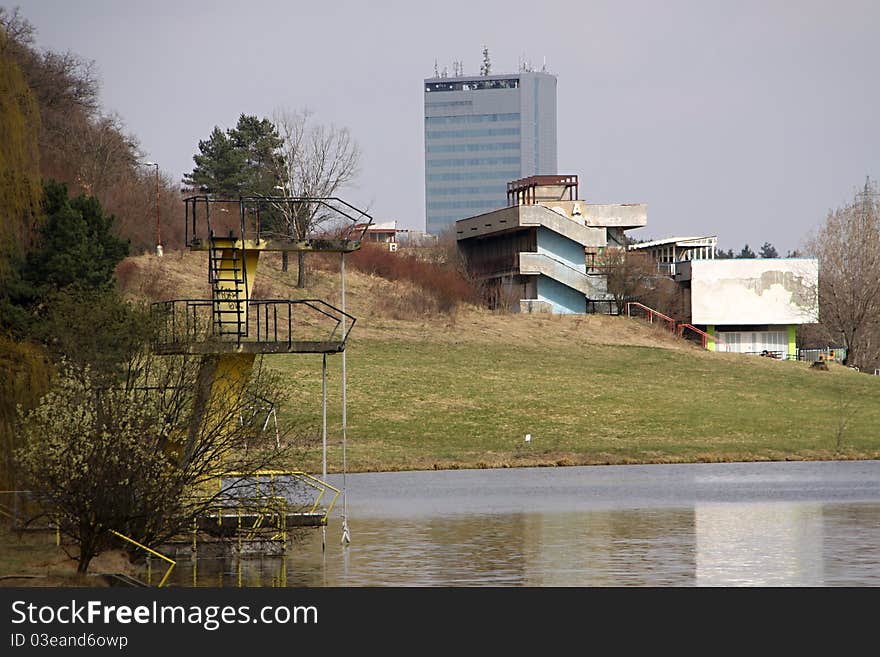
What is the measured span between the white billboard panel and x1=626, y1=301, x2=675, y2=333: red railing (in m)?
Result: 4.68

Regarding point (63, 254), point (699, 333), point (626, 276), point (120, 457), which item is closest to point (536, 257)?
point (626, 276)

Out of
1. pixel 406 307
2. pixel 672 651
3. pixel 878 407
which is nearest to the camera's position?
pixel 672 651

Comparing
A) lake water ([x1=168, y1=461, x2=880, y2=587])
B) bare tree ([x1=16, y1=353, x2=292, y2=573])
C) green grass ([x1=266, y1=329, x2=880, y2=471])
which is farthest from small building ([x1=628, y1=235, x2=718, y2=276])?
bare tree ([x1=16, y1=353, x2=292, y2=573])

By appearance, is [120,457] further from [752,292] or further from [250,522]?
[752,292]

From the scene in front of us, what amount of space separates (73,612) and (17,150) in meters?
14.4

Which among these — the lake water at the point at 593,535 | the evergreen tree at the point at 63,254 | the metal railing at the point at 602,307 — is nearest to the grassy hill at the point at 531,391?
the lake water at the point at 593,535

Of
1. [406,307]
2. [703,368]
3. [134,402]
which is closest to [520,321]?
[406,307]

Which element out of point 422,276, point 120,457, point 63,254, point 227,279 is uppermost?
point 422,276

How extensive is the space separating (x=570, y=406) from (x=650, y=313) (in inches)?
1726

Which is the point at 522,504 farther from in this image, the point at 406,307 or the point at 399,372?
the point at 406,307

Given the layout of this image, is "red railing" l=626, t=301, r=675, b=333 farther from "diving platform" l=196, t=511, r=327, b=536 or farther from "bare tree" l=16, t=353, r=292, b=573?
"bare tree" l=16, t=353, r=292, b=573

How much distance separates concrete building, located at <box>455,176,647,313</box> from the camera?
378 feet

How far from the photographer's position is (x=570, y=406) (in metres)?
73.9

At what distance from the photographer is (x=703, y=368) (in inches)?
3551
